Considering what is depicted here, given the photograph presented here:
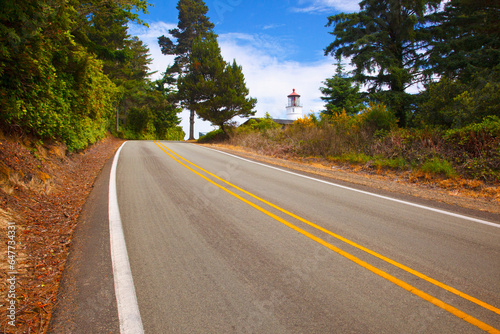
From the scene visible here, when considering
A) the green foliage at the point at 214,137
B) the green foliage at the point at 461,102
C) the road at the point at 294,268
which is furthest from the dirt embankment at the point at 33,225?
the green foliage at the point at 214,137

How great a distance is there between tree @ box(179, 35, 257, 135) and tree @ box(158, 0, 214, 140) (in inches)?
304

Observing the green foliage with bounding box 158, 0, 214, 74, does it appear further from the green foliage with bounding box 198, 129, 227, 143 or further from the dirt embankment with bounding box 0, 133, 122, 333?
the dirt embankment with bounding box 0, 133, 122, 333

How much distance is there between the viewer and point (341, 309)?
7.69ft

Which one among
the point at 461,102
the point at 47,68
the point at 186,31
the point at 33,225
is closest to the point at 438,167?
the point at 461,102

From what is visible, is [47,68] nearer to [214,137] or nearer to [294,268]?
[294,268]

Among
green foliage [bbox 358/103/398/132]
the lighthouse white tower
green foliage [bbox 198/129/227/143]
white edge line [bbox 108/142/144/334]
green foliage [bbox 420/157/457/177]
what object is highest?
the lighthouse white tower

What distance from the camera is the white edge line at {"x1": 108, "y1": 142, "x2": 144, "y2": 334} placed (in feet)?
7.17

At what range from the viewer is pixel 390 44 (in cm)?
1675

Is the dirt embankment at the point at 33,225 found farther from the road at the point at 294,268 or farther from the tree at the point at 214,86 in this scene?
the tree at the point at 214,86

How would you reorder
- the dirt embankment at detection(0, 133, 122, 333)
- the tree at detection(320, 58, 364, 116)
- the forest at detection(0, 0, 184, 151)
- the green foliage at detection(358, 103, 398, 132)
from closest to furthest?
the dirt embankment at detection(0, 133, 122, 333)
the forest at detection(0, 0, 184, 151)
the green foliage at detection(358, 103, 398, 132)
the tree at detection(320, 58, 364, 116)

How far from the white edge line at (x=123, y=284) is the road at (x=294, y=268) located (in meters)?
0.04

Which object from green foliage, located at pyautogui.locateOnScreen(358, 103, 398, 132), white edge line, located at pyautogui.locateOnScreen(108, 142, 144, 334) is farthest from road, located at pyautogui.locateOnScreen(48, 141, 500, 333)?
green foliage, located at pyautogui.locateOnScreen(358, 103, 398, 132)

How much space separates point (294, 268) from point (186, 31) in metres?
39.1

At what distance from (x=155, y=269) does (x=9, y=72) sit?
4.95 m
